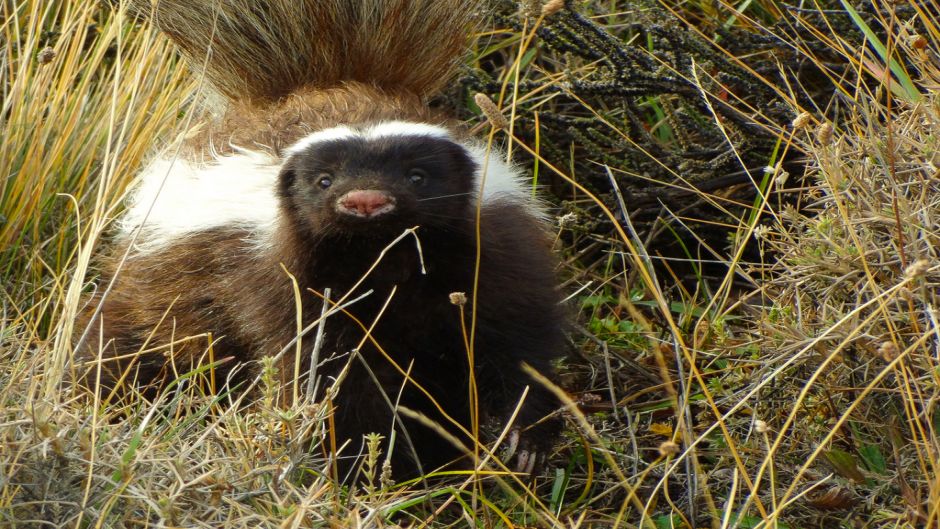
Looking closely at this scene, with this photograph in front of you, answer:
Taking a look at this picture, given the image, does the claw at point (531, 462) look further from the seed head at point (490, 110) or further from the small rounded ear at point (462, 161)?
the seed head at point (490, 110)

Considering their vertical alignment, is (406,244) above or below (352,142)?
below

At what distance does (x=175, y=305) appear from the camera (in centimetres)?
443

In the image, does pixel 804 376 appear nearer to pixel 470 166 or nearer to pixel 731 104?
pixel 470 166

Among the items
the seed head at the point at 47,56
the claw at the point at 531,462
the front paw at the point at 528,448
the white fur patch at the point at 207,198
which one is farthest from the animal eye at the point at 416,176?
the seed head at the point at 47,56

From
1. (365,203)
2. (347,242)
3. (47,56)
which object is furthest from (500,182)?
(47,56)

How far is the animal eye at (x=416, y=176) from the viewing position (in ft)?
12.4

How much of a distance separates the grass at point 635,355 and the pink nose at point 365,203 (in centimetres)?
43

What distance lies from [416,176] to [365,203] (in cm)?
29

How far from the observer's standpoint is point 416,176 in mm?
3809

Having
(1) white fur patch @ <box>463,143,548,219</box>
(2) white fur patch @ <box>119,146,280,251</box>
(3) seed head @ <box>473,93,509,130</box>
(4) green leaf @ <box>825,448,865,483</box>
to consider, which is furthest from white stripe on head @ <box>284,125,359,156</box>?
(4) green leaf @ <box>825,448,865,483</box>

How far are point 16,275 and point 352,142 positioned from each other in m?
1.87

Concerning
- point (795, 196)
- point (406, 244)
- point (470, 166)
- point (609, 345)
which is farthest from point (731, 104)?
point (406, 244)

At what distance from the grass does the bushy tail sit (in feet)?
1.54

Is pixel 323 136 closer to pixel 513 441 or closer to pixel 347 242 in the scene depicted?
pixel 347 242
